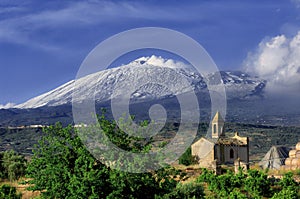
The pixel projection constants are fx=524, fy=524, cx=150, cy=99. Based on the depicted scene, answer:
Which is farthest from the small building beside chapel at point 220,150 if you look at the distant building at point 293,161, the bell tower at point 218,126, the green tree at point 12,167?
Answer: the green tree at point 12,167

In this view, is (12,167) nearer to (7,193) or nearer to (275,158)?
(7,193)

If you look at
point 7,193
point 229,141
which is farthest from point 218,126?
point 7,193

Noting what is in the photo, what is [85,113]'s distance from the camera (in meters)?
19.3

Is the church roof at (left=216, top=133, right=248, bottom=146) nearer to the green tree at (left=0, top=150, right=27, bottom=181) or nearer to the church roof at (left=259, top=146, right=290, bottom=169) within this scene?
the church roof at (left=259, top=146, right=290, bottom=169)

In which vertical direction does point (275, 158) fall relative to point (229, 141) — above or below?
below

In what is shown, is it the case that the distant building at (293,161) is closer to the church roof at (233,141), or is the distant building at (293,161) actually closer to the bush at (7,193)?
the church roof at (233,141)

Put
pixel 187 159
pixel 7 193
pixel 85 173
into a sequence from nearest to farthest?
pixel 85 173
pixel 7 193
pixel 187 159

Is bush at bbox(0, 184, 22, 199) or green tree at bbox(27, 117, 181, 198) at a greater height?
green tree at bbox(27, 117, 181, 198)

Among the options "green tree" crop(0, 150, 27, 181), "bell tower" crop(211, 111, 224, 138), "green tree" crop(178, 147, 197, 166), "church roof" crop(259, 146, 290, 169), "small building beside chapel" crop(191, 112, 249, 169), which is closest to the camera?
"green tree" crop(0, 150, 27, 181)

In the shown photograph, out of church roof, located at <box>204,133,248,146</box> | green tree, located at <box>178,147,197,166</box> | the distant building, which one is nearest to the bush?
the distant building

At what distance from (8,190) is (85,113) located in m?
6.12

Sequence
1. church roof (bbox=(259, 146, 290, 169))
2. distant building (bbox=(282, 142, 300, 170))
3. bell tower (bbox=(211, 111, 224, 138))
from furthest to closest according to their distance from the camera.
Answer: bell tower (bbox=(211, 111, 224, 138)) < church roof (bbox=(259, 146, 290, 169)) < distant building (bbox=(282, 142, 300, 170))

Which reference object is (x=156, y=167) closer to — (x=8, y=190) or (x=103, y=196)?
(x=103, y=196)

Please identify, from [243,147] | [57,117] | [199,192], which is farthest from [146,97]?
[57,117]
